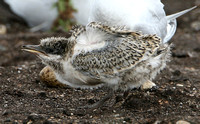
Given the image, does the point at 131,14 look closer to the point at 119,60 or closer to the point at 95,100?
the point at 119,60

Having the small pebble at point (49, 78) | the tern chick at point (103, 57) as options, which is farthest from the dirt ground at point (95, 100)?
the tern chick at point (103, 57)

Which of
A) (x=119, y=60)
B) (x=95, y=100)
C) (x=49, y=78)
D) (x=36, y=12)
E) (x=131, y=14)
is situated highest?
(x=36, y=12)

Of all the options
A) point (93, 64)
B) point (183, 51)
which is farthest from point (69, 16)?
point (93, 64)

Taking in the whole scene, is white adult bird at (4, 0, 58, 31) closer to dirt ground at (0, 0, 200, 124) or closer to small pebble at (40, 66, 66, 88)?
dirt ground at (0, 0, 200, 124)

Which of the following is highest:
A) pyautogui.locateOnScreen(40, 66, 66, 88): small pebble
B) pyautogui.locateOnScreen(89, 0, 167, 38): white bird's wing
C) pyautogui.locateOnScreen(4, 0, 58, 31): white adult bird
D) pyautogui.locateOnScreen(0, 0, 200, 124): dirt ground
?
pyautogui.locateOnScreen(4, 0, 58, 31): white adult bird

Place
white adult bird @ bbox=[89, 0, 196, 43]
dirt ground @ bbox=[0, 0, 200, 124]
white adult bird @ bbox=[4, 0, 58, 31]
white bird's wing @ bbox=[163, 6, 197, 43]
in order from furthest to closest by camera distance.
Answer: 1. white adult bird @ bbox=[4, 0, 58, 31]
2. white bird's wing @ bbox=[163, 6, 197, 43]
3. white adult bird @ bbox=[89, 0, 196, 43]
4. dirt ground @ bbox=[0, 0, 200, 124]

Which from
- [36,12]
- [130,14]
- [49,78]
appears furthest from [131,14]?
[36,12]

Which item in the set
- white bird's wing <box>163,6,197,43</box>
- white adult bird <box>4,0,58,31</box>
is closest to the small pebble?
white bird's wing <box>163,6,197,43</box>
